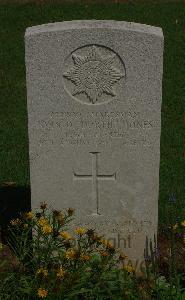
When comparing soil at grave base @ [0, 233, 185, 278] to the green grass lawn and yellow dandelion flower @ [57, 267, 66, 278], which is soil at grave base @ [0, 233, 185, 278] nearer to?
the green grass lawn

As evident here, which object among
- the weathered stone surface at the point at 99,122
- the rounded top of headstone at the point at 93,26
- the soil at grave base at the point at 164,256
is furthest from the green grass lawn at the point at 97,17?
the rounded top of headstone at the point at 93,26

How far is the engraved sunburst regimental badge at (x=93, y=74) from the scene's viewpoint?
14.8 ft

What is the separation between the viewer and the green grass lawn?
673 cm

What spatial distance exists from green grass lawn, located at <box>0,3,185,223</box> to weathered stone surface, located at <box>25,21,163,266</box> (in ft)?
3.06

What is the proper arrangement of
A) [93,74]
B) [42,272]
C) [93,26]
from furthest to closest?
[93,74] → [93,26] → [42,272]

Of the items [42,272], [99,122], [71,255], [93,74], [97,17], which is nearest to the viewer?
[42,272]

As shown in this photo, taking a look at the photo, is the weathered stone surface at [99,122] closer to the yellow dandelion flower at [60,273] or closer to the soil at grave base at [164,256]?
the soil at grave base at [164,256]

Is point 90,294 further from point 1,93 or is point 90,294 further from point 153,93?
point 1,93

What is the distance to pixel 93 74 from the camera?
458 centimetres

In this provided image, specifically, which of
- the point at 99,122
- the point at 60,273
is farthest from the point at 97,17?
the point at 60,273

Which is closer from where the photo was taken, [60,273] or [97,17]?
[60,273]

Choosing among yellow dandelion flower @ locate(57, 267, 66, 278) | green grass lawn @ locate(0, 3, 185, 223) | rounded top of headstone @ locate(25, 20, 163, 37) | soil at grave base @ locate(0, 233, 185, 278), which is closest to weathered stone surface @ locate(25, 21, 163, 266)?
rounded top of headstone @ locate(25, 20, 163, 37)

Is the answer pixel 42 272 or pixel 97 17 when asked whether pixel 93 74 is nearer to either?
pixel 42 272

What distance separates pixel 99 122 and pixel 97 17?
8111mm
